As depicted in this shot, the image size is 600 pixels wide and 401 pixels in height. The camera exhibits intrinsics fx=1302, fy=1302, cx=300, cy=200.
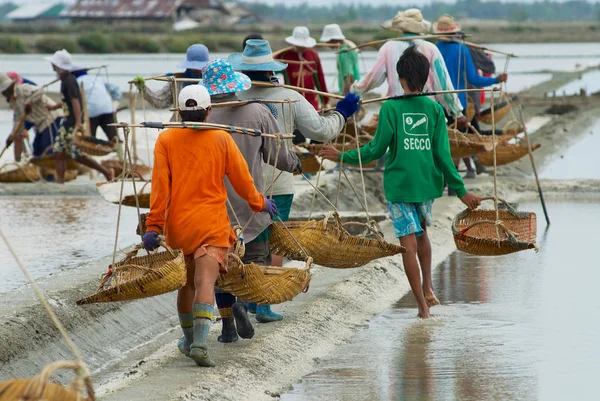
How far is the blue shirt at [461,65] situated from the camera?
1312cm

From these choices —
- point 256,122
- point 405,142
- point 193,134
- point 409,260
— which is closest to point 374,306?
point 409,260

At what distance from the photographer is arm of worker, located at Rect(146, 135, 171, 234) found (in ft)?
20.5

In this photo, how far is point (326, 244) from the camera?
24.6 ft

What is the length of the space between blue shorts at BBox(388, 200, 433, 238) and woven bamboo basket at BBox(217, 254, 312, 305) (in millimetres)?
1196

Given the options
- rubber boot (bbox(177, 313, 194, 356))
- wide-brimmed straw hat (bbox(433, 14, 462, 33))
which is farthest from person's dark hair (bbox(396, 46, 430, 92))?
wide-brimmed straw hat (bbox(433, 14, 462, 33))

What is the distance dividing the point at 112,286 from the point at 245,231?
1.04 m

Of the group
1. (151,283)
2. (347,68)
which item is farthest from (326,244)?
(347,68)

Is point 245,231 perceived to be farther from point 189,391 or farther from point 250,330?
point 189,391

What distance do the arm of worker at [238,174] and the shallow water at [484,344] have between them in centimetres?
94

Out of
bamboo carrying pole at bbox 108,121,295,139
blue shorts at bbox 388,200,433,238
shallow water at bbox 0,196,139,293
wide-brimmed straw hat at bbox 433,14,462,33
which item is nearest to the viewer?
bamboo carrying pole at bbox 108,121,295,139

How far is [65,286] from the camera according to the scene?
8180 mm

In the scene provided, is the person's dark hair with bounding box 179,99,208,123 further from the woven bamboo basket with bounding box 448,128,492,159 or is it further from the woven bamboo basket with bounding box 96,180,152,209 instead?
the woven bamboo basket with bounding box 448,128,492,159

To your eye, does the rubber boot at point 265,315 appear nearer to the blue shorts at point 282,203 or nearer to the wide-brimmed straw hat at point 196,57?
the blue shorts at point 282,203

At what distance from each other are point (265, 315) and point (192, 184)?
58.9 inches
